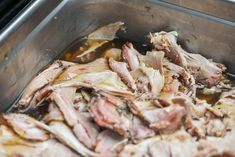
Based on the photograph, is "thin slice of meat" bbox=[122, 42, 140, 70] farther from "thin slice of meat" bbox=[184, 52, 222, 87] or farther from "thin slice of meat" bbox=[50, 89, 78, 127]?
"thin slice of meat" bbox=[50, 89, 78, 127]

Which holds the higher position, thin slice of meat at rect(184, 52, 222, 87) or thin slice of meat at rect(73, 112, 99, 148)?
thin slice of meat at rect(73, 112, 99, 148)

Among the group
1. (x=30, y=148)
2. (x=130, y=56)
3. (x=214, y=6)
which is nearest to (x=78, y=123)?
(x=30, y=148)

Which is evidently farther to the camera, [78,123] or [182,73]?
[182,73]

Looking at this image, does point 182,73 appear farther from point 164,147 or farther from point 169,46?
point 164,147

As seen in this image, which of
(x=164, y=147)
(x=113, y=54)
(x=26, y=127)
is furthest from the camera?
(x=113, y=54)

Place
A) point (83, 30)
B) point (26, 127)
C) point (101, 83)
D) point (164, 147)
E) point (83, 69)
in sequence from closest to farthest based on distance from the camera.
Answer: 1. point (164, 147)
2. point (26, 127)
3. point (101, 83)
4. point (83, 69)
5. point (83, 30)

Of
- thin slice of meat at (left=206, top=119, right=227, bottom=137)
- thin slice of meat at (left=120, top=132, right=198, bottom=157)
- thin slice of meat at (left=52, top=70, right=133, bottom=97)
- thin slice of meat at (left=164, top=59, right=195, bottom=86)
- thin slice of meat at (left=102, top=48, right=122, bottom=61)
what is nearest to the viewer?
thin slice of meat at (left=120, top=132, right=198, bottom=157)

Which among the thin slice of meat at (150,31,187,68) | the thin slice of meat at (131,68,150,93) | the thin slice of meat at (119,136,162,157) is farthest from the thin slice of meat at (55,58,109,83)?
the thin slice of meat at (119,136,162,157)
